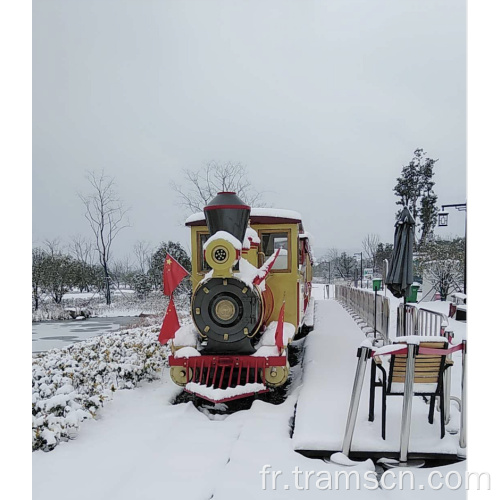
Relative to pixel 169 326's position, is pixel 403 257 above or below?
above

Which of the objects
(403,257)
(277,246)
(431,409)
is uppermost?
(277,246)

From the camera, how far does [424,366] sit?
10.3 feet

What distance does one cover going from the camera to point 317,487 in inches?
A: 104

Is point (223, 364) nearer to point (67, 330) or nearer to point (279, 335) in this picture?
point (279, 335)

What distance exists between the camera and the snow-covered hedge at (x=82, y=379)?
342cm

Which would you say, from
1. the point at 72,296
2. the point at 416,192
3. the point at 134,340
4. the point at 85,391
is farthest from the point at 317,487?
the point at 416,192

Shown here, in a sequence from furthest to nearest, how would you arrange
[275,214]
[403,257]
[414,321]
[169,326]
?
1. [403,257]
2. [414,321]
3. [275,214]
4. [169,326]

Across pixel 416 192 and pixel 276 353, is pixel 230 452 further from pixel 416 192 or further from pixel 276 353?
pixel 416 192

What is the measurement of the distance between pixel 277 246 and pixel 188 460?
9.27ft

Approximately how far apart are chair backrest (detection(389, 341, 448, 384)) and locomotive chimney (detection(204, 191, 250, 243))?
78.2 inches

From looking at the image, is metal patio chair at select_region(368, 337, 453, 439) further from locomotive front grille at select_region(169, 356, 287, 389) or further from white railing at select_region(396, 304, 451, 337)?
white railing at select_region(396, 304, 451, 337)

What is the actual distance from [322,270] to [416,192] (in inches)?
1235

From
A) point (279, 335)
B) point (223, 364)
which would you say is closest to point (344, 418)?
point (279, 335)

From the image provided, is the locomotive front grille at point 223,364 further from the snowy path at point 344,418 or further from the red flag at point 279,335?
the snowy path at point 344,418
